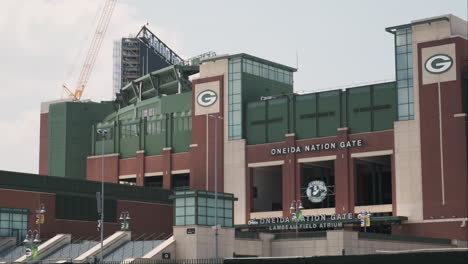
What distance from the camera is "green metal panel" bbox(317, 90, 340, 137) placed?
128 metres

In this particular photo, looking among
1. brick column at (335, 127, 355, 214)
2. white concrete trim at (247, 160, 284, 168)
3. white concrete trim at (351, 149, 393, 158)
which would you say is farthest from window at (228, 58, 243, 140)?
white concrete trim at (351, 149, 393, 158)

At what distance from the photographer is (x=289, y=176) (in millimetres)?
131375

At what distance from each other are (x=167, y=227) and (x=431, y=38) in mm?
45755

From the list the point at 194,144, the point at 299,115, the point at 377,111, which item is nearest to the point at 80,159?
the point at 194,144

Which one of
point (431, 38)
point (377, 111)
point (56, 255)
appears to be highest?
point (431, 38)

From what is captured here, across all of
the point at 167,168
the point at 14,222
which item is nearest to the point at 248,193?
the point at 167,168

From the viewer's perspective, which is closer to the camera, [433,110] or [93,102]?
[433,110]

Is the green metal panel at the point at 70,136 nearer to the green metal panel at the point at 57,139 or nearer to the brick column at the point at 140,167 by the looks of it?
the green metal panel at the point at 57,139

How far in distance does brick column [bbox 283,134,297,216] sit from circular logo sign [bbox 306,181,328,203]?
2.41m

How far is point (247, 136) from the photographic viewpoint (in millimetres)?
137250

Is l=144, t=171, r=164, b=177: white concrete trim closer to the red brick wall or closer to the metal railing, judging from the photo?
the red brick wall

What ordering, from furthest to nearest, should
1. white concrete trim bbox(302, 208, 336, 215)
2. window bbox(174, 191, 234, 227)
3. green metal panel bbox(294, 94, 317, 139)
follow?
green metal panel bbox(294, 94, 317, 139), white concrete trim bbox(302, 208, 336, 215), window bbox(174, 191, 234, 227)

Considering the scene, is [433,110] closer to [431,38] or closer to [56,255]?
[431,38]

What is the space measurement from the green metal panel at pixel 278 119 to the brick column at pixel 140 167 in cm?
2816
